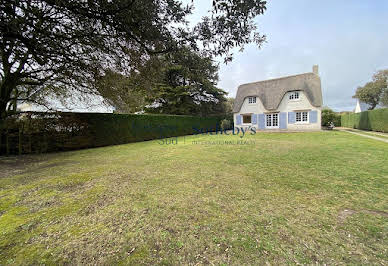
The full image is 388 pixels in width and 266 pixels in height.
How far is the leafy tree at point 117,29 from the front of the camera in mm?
3447

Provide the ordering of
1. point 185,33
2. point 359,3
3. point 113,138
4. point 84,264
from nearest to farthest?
point 84,264, point 185,33, point 359,3, point 113,138

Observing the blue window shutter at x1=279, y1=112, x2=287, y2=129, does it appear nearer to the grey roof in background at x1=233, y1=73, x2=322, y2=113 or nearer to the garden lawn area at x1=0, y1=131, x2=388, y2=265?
the grey roof in background at x1=233, y1=73, x2=322, y2=113

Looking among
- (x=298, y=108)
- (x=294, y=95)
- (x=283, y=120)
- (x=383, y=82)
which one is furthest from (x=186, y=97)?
(x=383, y=82)

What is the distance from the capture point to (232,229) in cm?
201

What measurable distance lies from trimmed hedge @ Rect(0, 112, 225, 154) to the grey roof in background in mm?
12395

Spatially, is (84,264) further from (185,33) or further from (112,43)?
(112,43)

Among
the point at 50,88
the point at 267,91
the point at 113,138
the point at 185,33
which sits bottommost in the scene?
the point at 113,138

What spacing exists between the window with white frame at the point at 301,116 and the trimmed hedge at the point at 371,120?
5606 millimetres

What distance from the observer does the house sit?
16.5 meters

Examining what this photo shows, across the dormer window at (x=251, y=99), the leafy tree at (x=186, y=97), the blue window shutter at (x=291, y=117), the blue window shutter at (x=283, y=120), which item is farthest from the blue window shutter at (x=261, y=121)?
the leafy tree at (x=186, y=97)

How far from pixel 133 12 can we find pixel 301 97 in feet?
61.5

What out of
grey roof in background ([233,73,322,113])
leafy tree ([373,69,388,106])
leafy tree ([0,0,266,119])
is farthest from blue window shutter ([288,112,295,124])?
leafy tree ([373,69,388,106])

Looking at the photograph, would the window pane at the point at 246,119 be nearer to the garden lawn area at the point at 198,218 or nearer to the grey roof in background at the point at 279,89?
the grey roof in background at the point at 279,89

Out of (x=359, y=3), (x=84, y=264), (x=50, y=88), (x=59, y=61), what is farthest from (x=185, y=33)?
(x=50, y=88)
